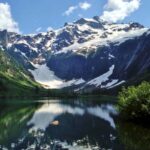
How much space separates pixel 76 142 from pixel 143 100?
91.1ft

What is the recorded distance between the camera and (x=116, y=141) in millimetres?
85562

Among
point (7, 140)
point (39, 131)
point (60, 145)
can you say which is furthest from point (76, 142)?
point (39, 131)

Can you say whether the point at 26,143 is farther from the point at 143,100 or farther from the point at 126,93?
the point at 126,93

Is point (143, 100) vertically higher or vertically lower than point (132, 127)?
higher

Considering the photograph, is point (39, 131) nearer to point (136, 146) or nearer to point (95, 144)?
point (95, 144)

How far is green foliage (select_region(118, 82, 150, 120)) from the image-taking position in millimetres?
104875

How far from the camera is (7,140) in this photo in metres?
92.4

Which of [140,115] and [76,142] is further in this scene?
[140,115]

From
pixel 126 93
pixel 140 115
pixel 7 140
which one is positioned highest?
pixel 126 93

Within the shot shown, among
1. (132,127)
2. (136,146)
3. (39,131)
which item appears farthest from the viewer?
(39,131)

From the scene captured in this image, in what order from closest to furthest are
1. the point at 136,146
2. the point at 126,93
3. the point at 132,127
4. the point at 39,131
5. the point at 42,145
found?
the point at 136,146, the point at 42,145, the point at 132,127, the point at 39,131, the point at 126,93

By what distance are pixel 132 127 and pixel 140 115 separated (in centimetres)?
590

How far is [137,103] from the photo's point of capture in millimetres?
108625

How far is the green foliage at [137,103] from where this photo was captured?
10488cm
